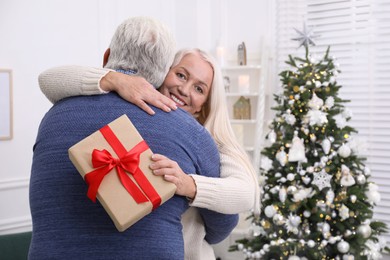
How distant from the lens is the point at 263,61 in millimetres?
4762

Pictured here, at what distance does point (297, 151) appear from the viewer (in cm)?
367

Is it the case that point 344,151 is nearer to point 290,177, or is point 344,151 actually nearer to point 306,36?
point 290,177

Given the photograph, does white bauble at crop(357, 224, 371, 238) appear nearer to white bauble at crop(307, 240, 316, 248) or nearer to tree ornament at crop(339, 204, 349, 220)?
tree ornament at crop(339, 204, 349, 220)

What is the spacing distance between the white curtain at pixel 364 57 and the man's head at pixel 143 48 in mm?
3262

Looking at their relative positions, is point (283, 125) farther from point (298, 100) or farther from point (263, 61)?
point (263, 61)

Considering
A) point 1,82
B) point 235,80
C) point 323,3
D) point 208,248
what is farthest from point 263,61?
point 208,248

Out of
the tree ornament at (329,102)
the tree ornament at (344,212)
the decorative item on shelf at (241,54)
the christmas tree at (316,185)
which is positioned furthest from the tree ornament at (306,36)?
the tree ornament at (344,212)

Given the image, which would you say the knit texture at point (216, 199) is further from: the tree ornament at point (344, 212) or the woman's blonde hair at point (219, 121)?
the tree ornament at point (344, 212)

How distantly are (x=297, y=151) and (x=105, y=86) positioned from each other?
2.60m

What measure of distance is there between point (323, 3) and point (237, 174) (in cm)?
353

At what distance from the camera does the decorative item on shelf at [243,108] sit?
15.8ft

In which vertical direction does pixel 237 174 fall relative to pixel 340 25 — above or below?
below

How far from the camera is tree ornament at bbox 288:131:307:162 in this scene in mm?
3656

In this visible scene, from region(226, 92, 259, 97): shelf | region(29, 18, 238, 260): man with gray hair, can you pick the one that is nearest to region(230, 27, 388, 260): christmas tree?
region(226, 92, 259, 97): shelf
